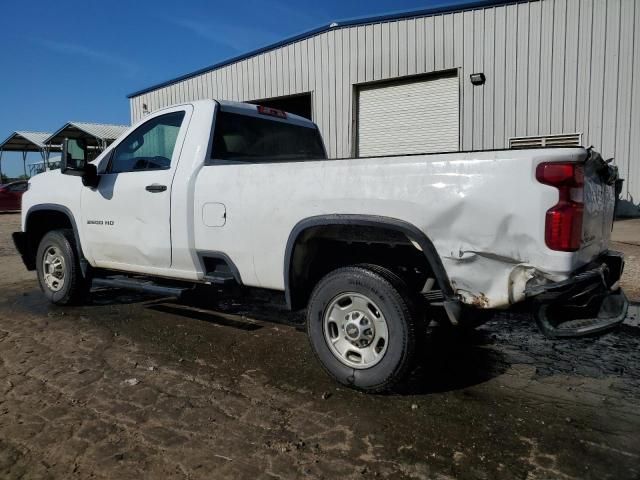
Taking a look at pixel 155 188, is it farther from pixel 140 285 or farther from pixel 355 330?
pixel 355 330

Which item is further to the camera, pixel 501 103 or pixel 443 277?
pixel 501 103

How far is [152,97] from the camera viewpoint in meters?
20.2

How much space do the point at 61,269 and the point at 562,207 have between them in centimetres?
506

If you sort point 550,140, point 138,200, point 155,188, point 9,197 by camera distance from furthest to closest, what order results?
point 9,197 < point 550,140 < point 138,200 < point 155,188

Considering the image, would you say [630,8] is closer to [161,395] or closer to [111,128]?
[161,395]

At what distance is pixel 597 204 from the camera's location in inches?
123

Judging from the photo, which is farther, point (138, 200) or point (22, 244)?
point (22, 244)

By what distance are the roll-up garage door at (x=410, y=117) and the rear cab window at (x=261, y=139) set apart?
7.86 m

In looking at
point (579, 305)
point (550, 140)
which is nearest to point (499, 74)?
point (550, 140)

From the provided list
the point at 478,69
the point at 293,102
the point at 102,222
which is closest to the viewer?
the point at 102,222

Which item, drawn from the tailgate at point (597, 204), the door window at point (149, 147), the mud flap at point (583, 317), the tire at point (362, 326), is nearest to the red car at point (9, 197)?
the door window at point (149, 147)

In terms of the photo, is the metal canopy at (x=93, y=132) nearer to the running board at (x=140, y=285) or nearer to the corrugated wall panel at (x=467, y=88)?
the corrugated wall panel at (x=467, y=88)

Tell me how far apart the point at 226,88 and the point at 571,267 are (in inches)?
636

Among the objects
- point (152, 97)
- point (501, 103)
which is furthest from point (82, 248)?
point (152, 97)
